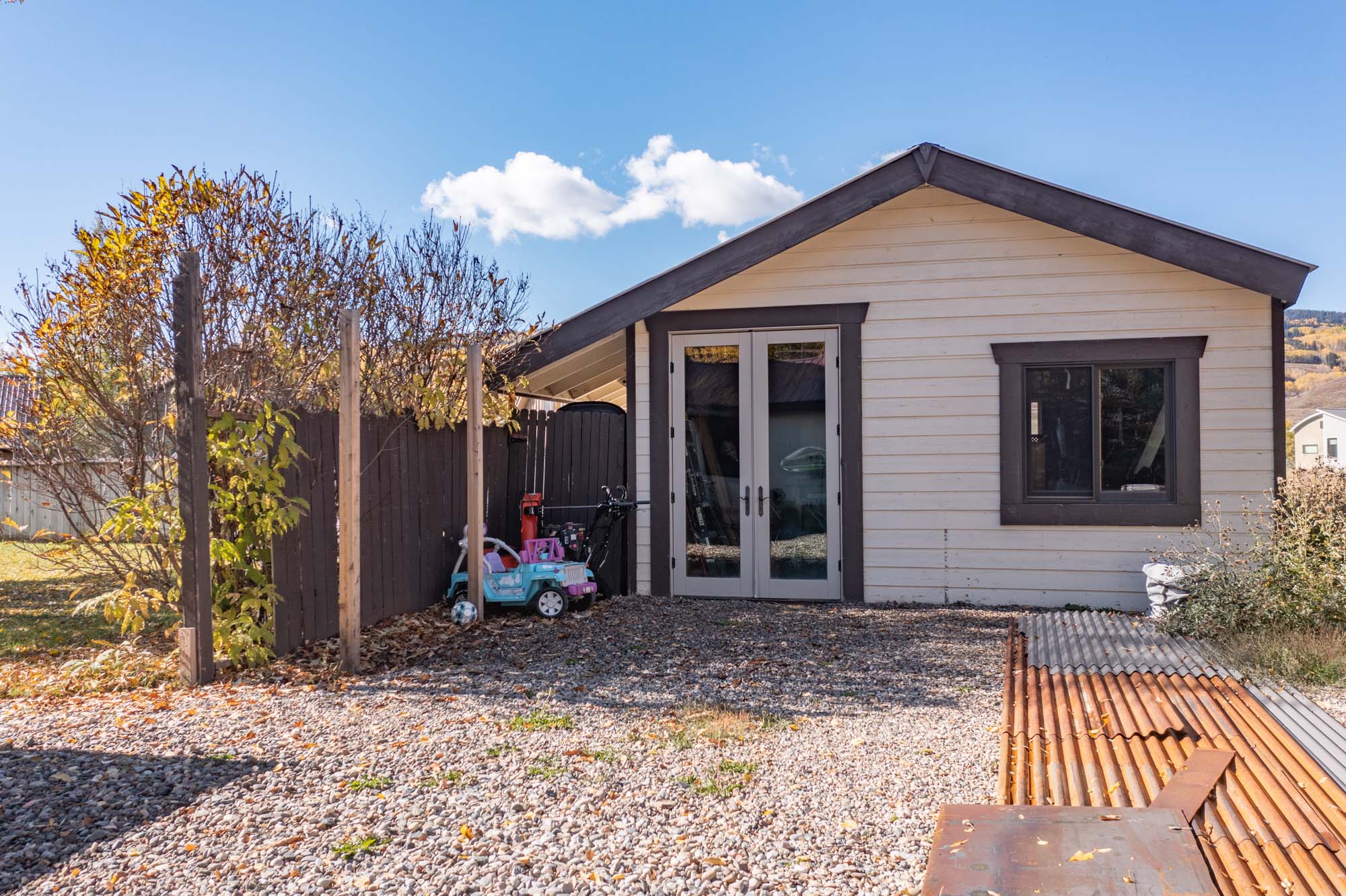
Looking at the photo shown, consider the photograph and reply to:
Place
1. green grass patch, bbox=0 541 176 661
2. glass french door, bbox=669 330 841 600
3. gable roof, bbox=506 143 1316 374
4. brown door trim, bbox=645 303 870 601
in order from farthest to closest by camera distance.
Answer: glass french door, bbox=669 330 841 600
brown door trim, bbox=645 303 870 601
gable roof, bbox=506 143 1316 374
green grass patch, bbox=0 541 176 661

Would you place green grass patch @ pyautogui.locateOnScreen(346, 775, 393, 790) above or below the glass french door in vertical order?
below

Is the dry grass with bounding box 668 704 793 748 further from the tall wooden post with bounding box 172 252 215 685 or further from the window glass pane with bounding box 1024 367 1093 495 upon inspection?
the window glass pane with bounding box 1024 367 1093 495

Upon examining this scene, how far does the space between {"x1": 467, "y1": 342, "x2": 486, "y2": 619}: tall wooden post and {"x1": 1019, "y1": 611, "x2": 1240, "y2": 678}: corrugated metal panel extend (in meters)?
4.08

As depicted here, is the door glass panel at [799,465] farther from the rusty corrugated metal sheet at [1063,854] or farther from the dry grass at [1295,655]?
the rusty corrugated metal sheet at [1063,854]

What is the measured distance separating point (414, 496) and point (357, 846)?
181 inches

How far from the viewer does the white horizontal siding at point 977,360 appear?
7.36 meters

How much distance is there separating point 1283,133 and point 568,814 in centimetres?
1890

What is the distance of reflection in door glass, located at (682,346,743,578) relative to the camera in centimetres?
822

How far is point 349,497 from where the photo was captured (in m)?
5.28

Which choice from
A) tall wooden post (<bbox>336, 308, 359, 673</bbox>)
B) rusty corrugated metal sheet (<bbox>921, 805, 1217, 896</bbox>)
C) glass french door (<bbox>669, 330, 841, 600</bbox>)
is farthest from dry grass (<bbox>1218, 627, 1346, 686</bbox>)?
tall wooden post (<bbox>336, 308, 359, 673</bbox>)

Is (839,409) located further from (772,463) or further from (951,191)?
(951,191)

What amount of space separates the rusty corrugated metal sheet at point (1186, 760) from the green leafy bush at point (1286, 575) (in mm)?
1229

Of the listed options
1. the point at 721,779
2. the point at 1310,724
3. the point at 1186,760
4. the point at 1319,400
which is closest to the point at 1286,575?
the point at 1310,724

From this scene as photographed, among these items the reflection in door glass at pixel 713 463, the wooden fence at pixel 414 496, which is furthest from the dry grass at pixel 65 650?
the reflection in door glass at pixel 713 463
